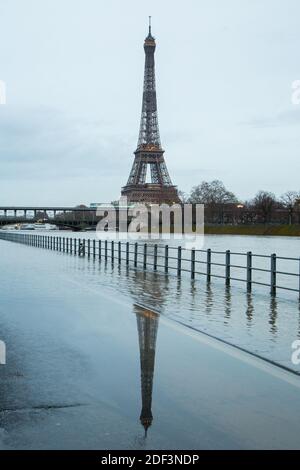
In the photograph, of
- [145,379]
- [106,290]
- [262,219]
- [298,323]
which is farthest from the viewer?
[262,219]

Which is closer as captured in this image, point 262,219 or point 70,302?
point 70,302

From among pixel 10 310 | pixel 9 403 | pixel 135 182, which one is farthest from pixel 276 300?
pixel 135 182

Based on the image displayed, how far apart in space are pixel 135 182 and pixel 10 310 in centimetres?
12698

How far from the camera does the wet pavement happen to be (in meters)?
5.54

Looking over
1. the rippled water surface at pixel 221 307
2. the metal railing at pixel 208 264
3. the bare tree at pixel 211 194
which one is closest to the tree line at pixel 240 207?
the bare tree at pixel 211 194

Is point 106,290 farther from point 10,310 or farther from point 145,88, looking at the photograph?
point 145,88

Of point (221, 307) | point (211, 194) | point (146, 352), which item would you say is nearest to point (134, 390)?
point (146, 352)

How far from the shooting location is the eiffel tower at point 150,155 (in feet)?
461

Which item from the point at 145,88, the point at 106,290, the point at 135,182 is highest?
the point at 145,88

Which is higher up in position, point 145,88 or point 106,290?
point 145,88

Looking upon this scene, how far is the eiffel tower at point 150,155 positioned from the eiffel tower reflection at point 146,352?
12654 cm

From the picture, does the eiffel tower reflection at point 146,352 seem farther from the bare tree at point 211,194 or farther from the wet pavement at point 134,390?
the bare tree at point 211,194

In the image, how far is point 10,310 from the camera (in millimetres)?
14008
